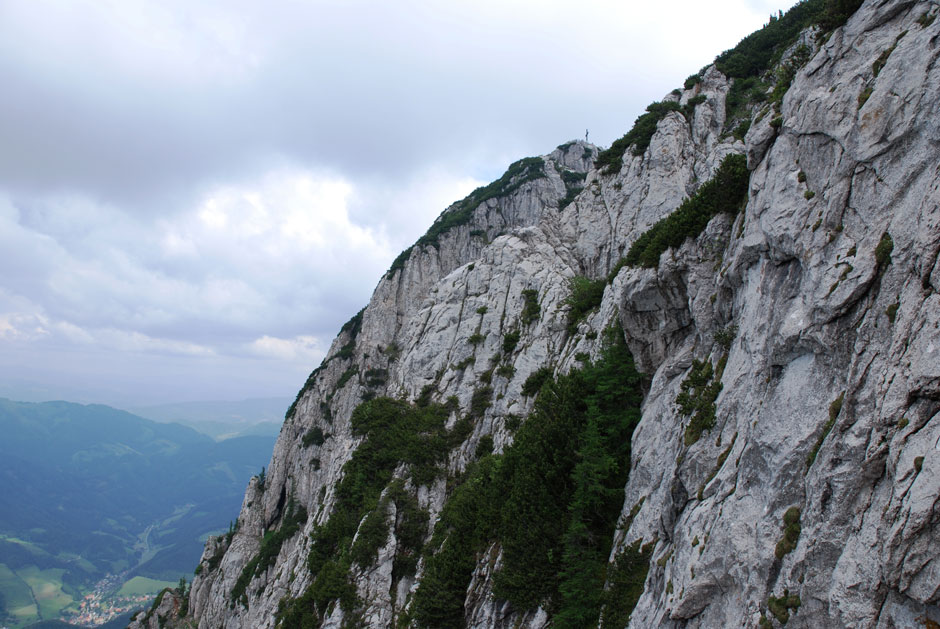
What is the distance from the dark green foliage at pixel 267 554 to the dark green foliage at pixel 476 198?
4007 centimetres

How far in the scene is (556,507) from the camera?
2038 centimetres

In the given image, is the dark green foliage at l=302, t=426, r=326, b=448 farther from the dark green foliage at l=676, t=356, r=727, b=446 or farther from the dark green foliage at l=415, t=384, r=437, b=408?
the dark green foliage at l=676, t=356, r=727, b=446

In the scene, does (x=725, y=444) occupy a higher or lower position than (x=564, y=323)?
lower

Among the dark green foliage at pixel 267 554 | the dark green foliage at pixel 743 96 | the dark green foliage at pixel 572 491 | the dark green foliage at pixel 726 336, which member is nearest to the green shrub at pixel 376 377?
the dark green foliage at pixel 267 554

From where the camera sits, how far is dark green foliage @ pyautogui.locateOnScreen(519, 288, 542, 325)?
40938 mm

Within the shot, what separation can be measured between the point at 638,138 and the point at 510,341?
2311 cm

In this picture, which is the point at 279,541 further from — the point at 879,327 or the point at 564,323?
the point at 879,327

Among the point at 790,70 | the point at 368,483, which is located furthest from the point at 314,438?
the point at 790,70

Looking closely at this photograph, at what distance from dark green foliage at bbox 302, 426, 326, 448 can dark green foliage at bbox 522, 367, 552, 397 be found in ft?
136

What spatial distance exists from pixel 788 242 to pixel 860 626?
9.28 m

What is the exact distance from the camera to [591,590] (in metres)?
16.7

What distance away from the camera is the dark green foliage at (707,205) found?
18.7 metres

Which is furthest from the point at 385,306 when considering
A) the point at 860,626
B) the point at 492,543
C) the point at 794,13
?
the point at 860,626

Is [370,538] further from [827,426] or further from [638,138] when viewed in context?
[638,138]
